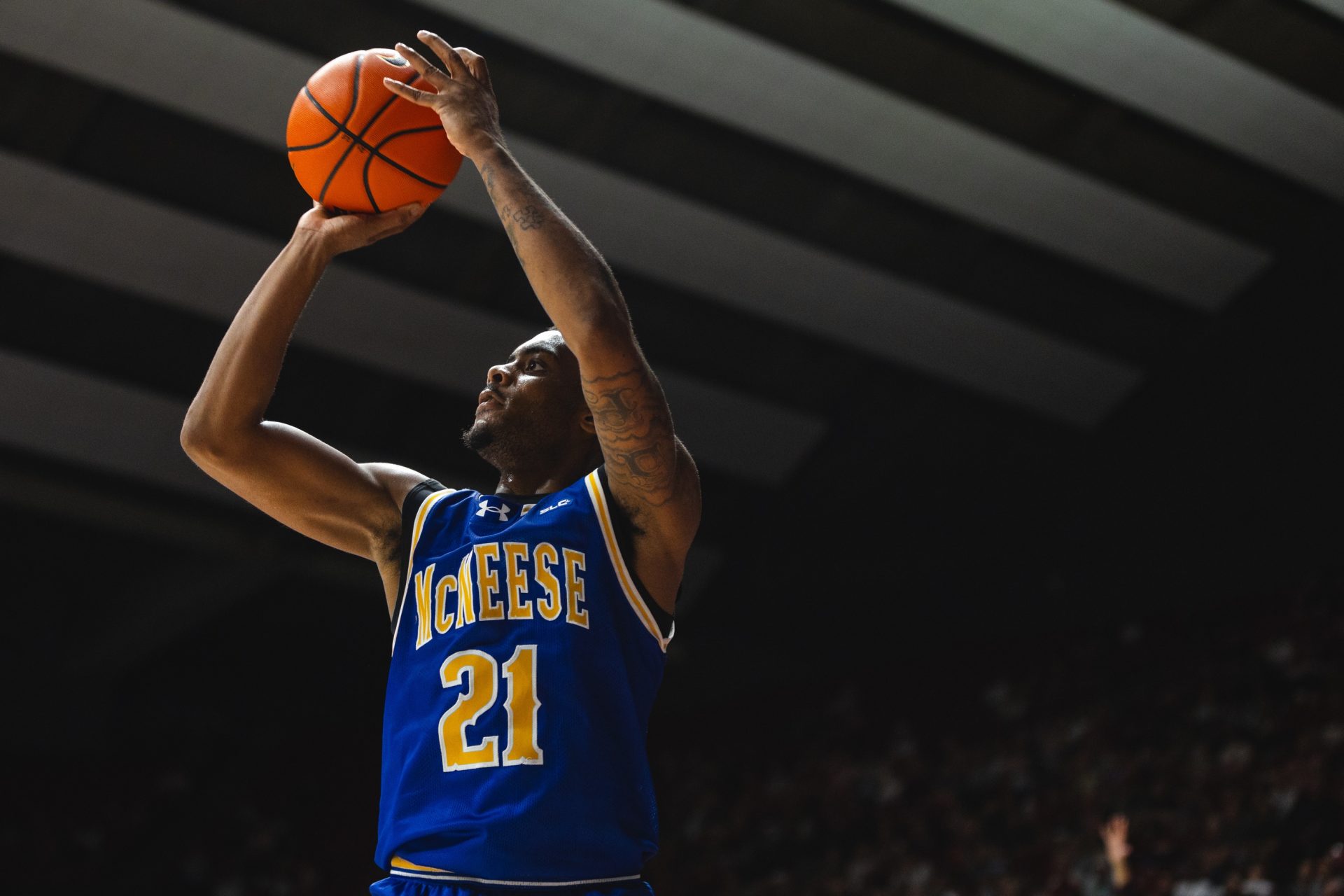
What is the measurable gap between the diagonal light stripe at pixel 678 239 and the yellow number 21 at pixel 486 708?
26.7 feet

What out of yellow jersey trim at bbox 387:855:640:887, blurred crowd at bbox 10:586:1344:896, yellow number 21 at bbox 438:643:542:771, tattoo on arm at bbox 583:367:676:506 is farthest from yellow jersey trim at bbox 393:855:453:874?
blurred crowd at bbox 10:586:1344:896

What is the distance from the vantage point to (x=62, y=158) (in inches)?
400

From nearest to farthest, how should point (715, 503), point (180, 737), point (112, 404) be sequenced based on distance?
point (112, 404), point (715, 503), point (180, 737)

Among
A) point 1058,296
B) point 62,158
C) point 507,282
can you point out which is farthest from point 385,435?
point 1058,296

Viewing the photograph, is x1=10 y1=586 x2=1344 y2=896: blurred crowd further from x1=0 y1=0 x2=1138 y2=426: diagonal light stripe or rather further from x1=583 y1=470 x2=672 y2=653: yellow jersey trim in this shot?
x1=583 y1=470 x2=672 y2=653: yellow jersey trim

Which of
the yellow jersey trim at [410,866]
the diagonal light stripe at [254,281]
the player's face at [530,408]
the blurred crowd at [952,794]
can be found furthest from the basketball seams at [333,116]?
the diagonal light stripe at [254,281]

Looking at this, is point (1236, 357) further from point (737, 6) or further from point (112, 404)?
point (112, 404)

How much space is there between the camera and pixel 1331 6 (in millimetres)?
9211

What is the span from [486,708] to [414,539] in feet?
1.42

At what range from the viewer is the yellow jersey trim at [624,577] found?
91.7 inches

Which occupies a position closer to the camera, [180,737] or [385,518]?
[385,518]

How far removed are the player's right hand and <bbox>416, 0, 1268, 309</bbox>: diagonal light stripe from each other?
6.96 m

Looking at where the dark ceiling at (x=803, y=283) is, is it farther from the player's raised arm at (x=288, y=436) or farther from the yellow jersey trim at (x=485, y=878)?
the yellow jersey trim at (x=485, y=878)

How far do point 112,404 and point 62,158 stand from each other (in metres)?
2.15
